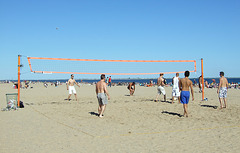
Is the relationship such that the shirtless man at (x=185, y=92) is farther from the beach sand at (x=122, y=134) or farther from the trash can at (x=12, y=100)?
the trash can at (x=12, y=100)

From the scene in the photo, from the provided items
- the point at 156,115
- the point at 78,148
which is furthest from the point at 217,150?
the point at 156,115

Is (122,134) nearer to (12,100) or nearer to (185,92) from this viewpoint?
(185,92)

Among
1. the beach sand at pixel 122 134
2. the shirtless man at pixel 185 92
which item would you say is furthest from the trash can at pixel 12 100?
the shirtless man at pixel 185 92

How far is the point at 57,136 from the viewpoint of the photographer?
15.7 feet

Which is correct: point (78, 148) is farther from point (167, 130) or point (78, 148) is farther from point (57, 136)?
point (167, 130)

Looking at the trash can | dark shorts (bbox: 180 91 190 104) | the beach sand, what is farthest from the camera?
the trash can

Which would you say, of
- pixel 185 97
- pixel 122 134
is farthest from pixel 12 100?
pixel 185 97

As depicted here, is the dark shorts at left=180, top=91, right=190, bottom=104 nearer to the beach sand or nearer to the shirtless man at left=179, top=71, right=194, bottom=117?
the shirtless man at left=179, top=71, right=194, bottom=117

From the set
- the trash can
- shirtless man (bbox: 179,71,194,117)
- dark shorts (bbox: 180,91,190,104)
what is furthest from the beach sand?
the trash can

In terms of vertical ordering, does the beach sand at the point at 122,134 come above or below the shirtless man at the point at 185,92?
below

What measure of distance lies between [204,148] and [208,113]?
408 centimetres

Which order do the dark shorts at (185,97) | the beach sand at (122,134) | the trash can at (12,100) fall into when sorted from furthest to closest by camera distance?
the trash can at (12,100)
the dark shorts at (185,97)
the beach sand at (122,134)

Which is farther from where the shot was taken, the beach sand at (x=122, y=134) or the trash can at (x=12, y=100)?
the trash can at (x=12, y=100)

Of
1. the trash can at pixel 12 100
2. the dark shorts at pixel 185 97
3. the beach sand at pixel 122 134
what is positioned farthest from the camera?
the trash can at pixel 12 100
